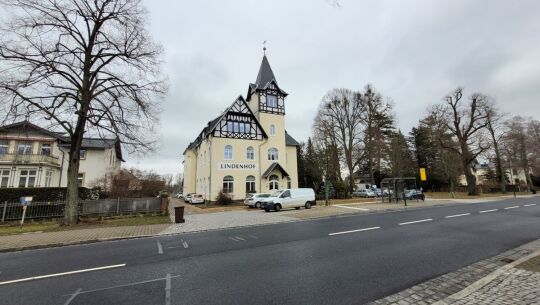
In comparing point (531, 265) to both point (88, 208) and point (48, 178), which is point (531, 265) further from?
point (48, 178)

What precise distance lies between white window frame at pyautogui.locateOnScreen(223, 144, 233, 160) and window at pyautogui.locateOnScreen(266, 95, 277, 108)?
8.86 m

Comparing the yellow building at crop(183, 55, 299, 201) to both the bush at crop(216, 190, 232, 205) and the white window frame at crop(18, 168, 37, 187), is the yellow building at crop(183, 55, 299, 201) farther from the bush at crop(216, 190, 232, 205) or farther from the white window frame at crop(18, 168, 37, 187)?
the white window frame at crop(18, 168, 37, 187)

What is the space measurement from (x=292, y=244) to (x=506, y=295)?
556cm

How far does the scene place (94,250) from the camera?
9.59 metres

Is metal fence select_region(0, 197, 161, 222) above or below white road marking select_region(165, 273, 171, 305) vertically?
above

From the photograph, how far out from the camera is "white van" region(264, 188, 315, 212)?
2264 centimetres

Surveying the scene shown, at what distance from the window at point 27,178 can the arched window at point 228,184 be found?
21576 millimetres

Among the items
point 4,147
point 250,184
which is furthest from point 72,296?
point 4,147

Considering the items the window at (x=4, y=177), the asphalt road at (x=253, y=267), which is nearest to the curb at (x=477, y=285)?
the asphalt road at (x=253, y=267)

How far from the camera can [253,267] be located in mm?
6395

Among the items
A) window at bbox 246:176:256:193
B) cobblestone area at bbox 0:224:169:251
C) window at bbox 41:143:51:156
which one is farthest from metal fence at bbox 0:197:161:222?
window at bbox 41:143:51:156

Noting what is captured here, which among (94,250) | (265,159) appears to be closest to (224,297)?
(94,250)

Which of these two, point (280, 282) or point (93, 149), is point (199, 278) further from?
point (93, 149)

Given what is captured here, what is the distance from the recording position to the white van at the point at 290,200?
22.6 metres
